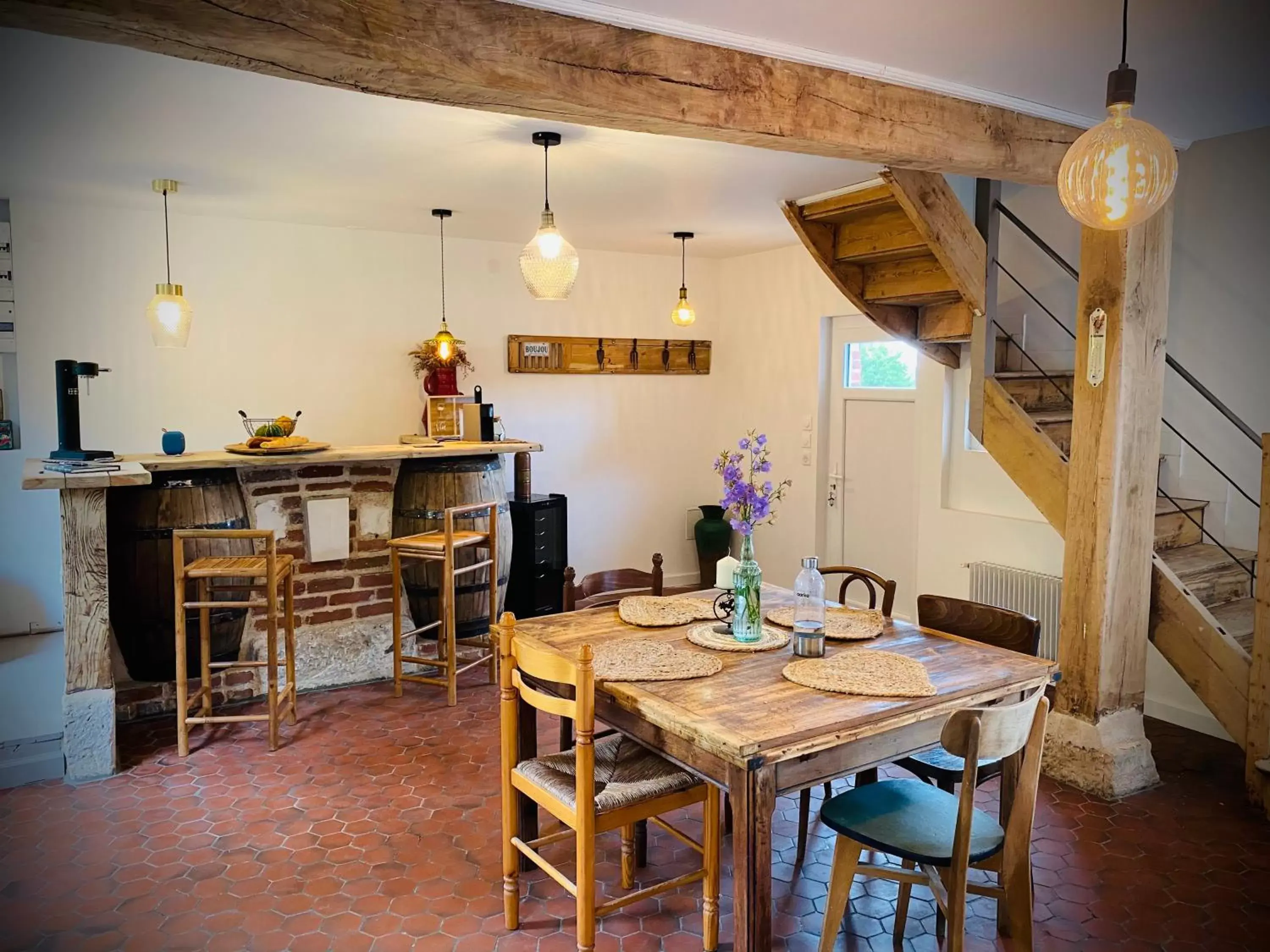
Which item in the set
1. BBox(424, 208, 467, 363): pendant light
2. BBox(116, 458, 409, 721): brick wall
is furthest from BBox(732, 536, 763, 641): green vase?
BBox(424, 208, 467, 363): pendant light

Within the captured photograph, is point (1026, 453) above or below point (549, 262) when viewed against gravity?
below

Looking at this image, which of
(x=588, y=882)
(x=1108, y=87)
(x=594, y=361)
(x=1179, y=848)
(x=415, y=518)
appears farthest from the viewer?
(x=594, y=361)

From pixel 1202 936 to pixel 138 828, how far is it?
11.3 feet

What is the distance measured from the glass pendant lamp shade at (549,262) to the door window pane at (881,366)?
8.05 ft

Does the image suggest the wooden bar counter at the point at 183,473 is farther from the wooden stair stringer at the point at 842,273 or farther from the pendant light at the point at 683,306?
the wooden stair stringer at the point at 842,273

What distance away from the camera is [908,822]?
2.15 meters

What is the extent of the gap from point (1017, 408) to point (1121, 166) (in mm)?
2156

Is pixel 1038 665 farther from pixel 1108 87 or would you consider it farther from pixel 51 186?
pixel 51 186

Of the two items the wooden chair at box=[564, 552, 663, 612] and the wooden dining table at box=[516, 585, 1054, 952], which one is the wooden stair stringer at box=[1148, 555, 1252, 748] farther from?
the wooden chair at box=[564, 552, 663, 612]

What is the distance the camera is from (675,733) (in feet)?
6.98

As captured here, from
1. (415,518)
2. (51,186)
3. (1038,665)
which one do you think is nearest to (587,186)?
(415,518)

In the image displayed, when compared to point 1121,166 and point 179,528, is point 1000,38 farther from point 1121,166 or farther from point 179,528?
point 179,528

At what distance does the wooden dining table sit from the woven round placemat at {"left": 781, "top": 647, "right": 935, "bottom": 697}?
0.02 metres

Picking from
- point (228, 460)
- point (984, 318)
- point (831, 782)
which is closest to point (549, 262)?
point (228, 460)
